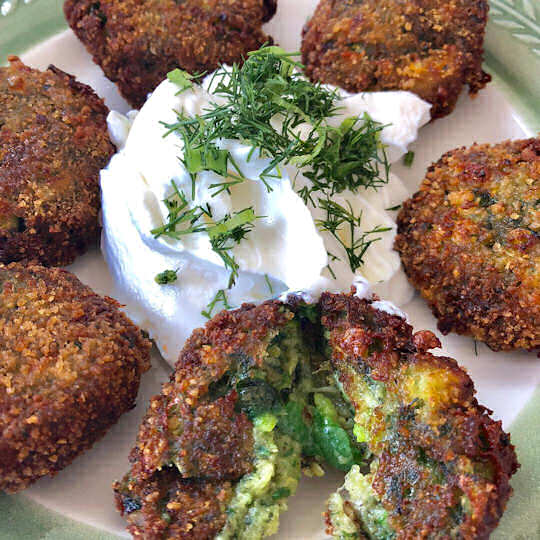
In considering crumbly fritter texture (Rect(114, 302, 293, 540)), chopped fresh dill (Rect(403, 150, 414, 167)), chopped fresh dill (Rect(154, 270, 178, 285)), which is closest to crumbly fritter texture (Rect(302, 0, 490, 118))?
chopped fresh dill (Rect(403, 150, 414, 167))

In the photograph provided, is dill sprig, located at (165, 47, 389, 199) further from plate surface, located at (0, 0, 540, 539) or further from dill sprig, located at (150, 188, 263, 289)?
plate surface, located at (0, 0, 540, 539)

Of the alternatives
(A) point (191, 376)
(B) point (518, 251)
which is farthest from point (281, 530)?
(B) point (518, 251)

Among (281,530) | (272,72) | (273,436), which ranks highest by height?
(272,72)

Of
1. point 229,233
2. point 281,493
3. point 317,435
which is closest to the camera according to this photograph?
point 281,493

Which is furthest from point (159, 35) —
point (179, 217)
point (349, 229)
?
point (349, 229)

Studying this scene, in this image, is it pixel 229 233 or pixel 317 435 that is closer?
Result: pixel 317 435

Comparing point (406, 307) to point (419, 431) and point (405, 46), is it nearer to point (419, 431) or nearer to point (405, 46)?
point (419, 431)

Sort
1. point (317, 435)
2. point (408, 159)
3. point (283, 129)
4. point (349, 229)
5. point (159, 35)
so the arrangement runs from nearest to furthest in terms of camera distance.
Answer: point (317, 435), point (283, 129), point (349, 229), point (159, 35), point (408, 159)

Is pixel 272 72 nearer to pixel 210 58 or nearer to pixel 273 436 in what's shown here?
pixel 210 58
